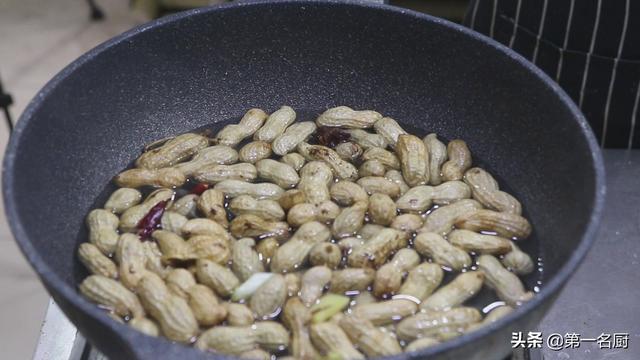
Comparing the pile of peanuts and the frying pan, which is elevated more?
the frying pan

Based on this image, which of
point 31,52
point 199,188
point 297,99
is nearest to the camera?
point 199,188

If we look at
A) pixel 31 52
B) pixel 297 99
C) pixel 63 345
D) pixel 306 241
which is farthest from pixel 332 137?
pixel 31 52

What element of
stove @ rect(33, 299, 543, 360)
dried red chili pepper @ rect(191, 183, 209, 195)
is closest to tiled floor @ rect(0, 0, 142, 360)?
stove @ rect(33, 299, 543, 360)

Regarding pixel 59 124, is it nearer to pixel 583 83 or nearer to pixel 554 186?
pixel 554 186

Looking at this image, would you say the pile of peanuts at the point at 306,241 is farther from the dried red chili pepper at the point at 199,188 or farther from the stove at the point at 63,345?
the stove at the point at 63,345

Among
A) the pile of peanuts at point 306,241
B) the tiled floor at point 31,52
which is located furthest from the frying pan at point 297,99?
the tiled floor at point 31,52

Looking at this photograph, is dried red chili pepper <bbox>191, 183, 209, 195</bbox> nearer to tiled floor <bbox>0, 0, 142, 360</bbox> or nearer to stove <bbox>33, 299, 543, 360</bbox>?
stove <bbox>33, 299, 543, 360</bbox>

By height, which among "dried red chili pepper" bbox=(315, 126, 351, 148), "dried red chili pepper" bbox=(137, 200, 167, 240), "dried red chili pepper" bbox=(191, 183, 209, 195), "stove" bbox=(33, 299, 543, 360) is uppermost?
"dried red chili pepper" bbox=(315, 126, 351, 148)

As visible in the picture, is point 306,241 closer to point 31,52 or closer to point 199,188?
point 199,188
